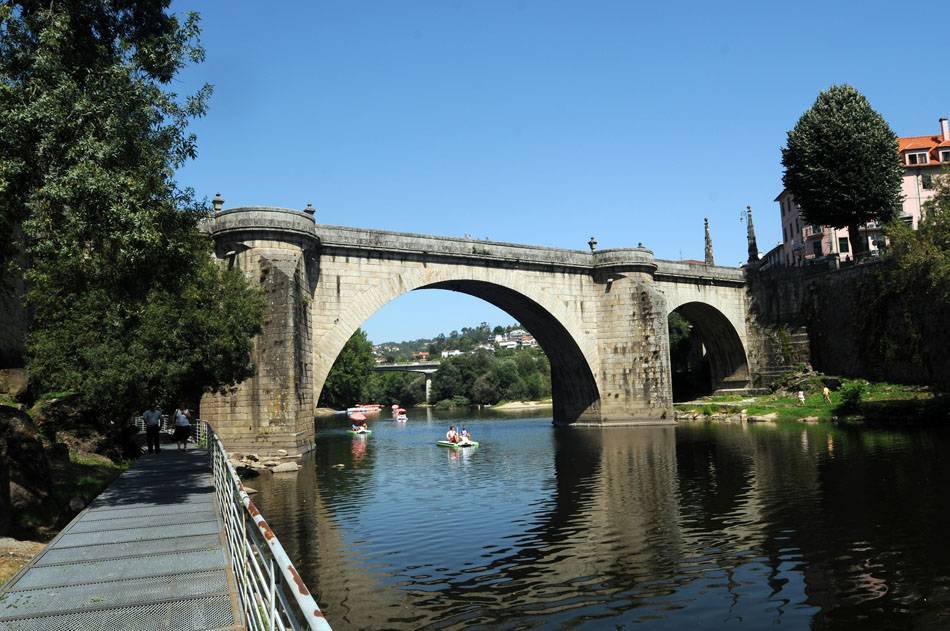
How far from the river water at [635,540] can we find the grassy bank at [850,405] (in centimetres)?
854

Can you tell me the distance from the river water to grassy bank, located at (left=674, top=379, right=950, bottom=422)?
28.0 feet

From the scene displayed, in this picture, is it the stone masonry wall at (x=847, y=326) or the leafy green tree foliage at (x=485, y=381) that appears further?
the leafy green tree foliage at (x=485, y=381)

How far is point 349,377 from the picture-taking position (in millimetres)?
105625

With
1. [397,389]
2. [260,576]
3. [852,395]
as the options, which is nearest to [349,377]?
[397,389]

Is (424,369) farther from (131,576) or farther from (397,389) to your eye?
(131,576)

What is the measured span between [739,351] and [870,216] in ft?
43.1

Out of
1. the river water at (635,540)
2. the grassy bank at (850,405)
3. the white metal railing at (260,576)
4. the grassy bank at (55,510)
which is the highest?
the white metal railing at (260,576)

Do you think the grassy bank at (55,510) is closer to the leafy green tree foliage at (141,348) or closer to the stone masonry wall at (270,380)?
the leafy green tree foliage at (141,348)

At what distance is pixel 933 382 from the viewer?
41844 millimetres

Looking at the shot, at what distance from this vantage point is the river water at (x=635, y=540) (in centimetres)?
1026

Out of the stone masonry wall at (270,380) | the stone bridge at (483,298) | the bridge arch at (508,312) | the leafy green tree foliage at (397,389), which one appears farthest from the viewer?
the leafy green tree foliage at (397,389)

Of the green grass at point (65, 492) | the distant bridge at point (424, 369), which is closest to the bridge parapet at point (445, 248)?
the green grass at point (65, 492)

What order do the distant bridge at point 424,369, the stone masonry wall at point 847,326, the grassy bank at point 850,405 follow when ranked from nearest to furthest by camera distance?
the grassy bank at point 850,405
the stone masonry wall at point 847,326
the distant bridge at point 424,369

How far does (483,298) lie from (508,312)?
2.70 meters
